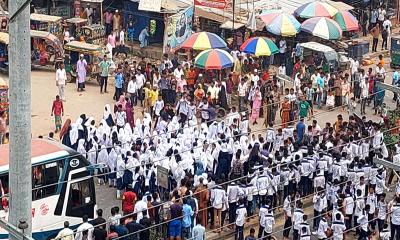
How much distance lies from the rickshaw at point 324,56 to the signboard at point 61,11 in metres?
8.37

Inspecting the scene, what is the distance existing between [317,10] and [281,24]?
1.60 metres

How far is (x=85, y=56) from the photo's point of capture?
24.4 metres

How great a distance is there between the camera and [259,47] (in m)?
23.5

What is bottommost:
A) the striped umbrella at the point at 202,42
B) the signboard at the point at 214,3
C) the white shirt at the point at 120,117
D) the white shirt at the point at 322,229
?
the white shirt at the point at 322,229

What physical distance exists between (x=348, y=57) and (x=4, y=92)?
11202 millimetres

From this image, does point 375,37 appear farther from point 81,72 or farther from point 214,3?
point 81,72

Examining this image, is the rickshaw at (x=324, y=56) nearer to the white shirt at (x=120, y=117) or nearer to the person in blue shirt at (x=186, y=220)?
the white shirt at (x=120, y=117)

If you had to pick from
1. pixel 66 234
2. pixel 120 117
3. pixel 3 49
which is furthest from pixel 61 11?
pixel 66 234

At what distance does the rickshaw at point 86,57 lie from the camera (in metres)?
24.2

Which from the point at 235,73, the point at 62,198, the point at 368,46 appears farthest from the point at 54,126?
the point at 368,46

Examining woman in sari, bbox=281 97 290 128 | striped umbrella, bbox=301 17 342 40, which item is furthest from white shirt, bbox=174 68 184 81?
striped umbrella, bbox=301 17 342 40

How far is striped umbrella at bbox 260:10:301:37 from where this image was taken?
25.4m

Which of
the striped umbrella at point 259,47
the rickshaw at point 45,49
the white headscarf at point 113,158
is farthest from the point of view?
the rickshaw at point 45,49

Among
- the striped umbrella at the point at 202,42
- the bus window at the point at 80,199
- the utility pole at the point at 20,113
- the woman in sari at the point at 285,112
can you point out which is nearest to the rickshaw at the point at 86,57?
the striped umbrella at the point at 202,42
